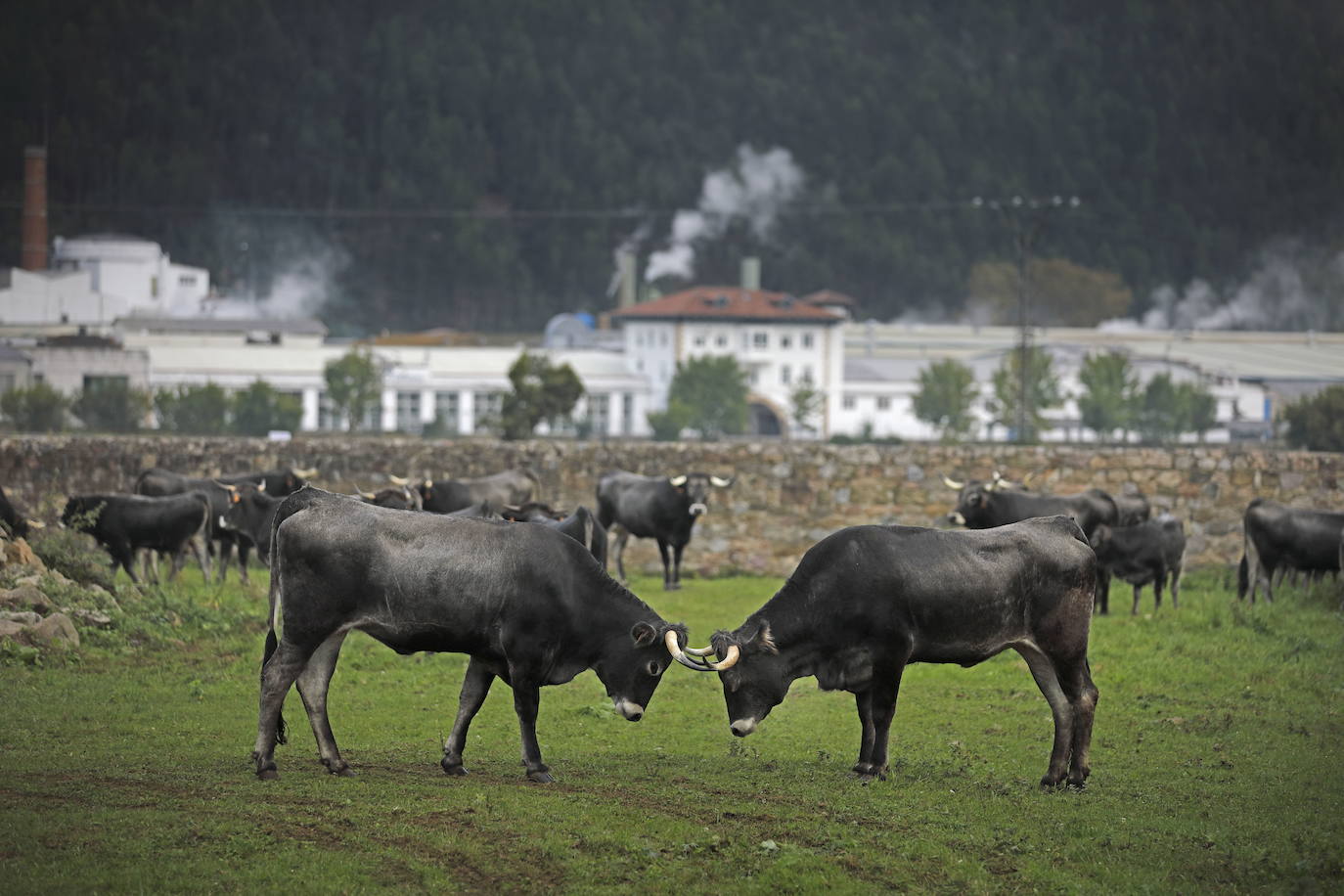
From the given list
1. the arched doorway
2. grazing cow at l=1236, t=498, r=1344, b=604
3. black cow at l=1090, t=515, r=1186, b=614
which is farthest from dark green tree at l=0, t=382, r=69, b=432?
grazing cow at l=1236, t=498, r=1344, b=604

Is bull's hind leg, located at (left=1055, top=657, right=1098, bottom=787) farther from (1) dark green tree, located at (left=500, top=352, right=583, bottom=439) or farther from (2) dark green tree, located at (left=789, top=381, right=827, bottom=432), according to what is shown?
(2) dark green tree, located at (left=789, top=381, right=827, bottom=432)

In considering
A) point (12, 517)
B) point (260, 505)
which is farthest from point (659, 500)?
point (12, 517)

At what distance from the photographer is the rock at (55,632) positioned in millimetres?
15664

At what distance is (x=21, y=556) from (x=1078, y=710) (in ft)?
36.7

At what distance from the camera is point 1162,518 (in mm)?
22375

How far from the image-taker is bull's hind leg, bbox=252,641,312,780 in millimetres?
10922

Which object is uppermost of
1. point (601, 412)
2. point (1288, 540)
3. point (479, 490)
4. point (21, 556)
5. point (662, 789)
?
point (601, 412)

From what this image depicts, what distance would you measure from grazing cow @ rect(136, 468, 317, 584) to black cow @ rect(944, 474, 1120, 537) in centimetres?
973

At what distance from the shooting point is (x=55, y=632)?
15867mm

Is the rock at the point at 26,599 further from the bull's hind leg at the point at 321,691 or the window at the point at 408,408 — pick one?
the window at the point at 408,408

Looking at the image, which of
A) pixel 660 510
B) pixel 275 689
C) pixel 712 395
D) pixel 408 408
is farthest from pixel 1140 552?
pixel 712 395

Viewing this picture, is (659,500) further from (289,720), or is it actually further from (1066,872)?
(1066,872)

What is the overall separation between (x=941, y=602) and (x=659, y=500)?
15.0 metres

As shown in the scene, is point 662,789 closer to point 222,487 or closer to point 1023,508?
point 1023,508
